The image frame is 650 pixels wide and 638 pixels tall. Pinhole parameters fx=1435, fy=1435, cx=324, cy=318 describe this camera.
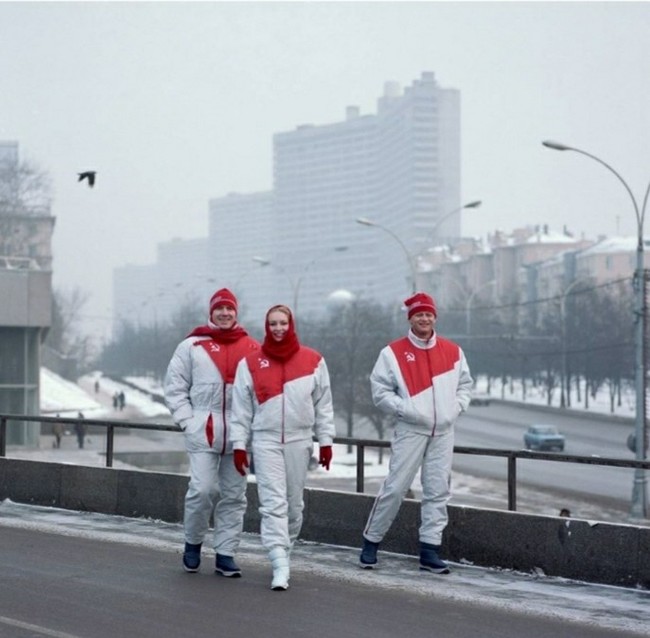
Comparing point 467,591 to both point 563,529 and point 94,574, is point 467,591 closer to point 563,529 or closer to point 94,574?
point 563,529

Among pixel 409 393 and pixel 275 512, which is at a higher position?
pixel 409 393

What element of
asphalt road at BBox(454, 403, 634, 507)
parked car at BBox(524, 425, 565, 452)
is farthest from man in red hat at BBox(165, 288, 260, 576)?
parked car at BBox(524, 425, 565, 452)

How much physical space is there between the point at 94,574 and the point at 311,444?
174 cm

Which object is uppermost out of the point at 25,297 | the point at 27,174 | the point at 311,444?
the point at 27,174

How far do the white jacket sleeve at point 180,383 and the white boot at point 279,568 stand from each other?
1.08 meters

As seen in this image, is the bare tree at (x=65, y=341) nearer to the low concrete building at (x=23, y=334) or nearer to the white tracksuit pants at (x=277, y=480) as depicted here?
the low concrete building at (x=23, y=334)

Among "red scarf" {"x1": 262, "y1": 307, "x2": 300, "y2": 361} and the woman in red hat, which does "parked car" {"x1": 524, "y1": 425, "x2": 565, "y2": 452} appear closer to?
the woman in red hat

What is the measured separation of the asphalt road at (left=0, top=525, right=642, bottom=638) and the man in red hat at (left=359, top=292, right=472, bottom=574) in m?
0.57

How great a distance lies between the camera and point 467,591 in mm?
9141

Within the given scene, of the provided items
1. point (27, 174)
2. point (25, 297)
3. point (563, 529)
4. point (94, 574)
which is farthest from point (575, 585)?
point (27, 174)

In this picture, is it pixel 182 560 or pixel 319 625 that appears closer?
pixel 319 625

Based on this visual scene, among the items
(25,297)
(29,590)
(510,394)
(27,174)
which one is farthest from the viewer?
(510,394)

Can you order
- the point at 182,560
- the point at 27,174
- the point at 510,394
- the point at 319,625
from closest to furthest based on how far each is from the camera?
1. the point at 319,625
2. the point at 182,560
3. the point at 27,174
4. the point at 510,394

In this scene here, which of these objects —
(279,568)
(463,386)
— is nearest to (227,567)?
(279,568)
